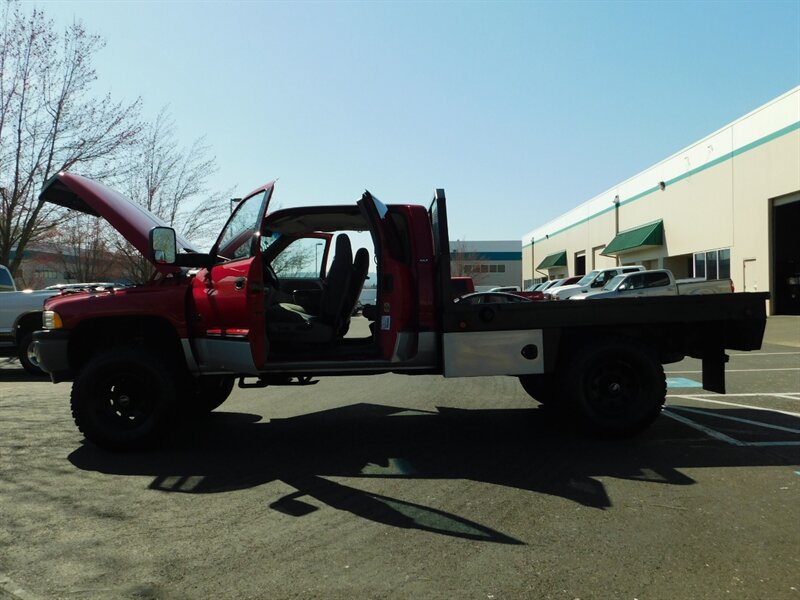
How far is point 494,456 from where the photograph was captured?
541cm

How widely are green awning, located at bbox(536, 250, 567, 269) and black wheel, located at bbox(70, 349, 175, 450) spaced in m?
50.8

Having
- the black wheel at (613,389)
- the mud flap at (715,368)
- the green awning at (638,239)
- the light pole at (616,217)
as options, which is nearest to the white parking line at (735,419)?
the mud flap at (715,368)

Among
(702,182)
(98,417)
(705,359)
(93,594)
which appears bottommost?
(93,594)

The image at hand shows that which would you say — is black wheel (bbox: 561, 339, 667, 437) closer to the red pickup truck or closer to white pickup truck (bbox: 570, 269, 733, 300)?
the red pickup truck

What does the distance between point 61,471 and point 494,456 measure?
354cm

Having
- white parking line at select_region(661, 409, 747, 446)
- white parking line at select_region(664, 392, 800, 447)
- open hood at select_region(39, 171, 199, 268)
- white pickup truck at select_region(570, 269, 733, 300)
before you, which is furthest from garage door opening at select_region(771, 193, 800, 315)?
open hood at select_region(39, 171, 199, 268)

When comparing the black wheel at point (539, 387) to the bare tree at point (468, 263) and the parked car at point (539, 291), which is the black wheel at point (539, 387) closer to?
the parked car at point (539, 291)

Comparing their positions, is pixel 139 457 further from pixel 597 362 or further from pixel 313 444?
pixel 597 362

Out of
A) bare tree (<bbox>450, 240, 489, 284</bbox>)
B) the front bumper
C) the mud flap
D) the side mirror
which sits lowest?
the mud flap

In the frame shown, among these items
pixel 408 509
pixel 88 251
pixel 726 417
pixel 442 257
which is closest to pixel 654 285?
pixel 726 417

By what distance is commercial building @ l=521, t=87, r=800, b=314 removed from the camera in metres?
23.2

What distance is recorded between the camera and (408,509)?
13.5 feet

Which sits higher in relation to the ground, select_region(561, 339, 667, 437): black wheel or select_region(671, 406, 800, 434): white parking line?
select_region(561, 339, 667, 437): black wheel

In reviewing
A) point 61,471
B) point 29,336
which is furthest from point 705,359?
point 29,336
